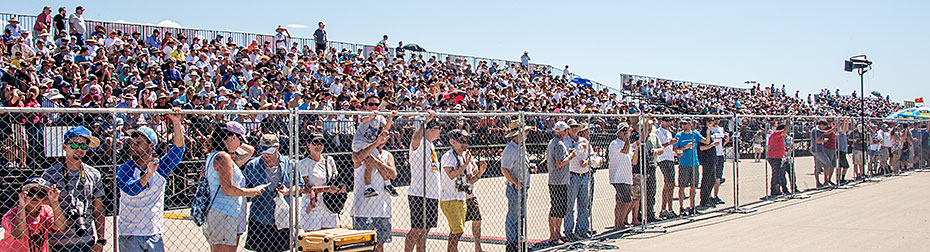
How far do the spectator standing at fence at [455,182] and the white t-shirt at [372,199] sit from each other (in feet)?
2.81

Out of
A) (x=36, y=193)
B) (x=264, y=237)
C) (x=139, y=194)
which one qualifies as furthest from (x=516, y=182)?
(x=36, y=193)

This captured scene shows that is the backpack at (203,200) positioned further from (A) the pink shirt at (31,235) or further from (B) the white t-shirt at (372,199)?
(B) the white t-shirt at (372,199)

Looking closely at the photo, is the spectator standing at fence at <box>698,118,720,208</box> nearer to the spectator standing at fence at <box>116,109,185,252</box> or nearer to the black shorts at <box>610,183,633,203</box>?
the black shorts at <box>610,183,633,203</box>

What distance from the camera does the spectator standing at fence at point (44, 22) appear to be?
17.1 metres

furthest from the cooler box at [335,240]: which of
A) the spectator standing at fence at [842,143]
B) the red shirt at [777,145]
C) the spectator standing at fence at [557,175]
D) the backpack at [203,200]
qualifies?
the spectator standing at fence at [842,143]

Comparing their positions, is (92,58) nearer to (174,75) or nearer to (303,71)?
(174,75)

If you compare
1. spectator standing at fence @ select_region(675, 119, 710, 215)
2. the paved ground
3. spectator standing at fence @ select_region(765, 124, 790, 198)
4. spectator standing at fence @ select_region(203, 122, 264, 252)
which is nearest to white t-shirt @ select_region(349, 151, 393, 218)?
spectator standing at fence @ select_region(203, 122, 264, 252)

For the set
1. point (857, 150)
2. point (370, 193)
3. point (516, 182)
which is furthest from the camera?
point (857, 150)

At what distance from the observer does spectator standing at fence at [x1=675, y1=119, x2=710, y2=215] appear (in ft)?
39.0

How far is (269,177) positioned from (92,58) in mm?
12080

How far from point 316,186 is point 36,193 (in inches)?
84.9

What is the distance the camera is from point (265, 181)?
6188mm

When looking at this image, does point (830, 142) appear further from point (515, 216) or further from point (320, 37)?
point (320, 37)

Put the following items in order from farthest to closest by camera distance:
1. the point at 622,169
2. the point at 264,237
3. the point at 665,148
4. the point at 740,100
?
the point at 740,100
the point at 665,148
the point at 622,169
the point at 264,237
